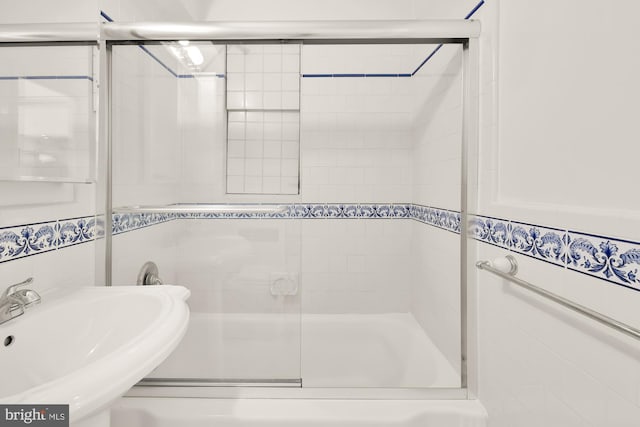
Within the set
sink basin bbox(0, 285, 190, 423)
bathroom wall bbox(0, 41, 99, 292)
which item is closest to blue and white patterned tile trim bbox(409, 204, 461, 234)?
sink basin bbox(0, 285, 190, 423)

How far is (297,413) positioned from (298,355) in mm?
221

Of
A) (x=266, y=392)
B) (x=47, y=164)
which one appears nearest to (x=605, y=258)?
(x=266, y=392)

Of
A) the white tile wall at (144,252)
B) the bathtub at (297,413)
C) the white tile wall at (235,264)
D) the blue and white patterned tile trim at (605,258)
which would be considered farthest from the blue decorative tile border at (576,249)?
the white tile wall at (144,252)

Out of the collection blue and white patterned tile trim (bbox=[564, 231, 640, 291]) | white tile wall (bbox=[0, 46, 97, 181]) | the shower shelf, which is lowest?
blue and white patterned tile trim (bbox=[564, 231, 640, 291])

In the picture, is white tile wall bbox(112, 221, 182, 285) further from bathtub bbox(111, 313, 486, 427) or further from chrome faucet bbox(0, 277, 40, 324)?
chrome faucet bbox(0, 277, 40, 324)

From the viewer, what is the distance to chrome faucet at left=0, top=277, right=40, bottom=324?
A: 0.83 metres

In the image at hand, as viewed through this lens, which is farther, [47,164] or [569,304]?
[47,164]

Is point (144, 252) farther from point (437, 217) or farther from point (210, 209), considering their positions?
point (437, 217)

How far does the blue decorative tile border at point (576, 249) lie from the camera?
697mm

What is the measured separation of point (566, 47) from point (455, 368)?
122 cm

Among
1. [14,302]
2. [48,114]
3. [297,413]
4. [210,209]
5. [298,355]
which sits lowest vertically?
[297,413]

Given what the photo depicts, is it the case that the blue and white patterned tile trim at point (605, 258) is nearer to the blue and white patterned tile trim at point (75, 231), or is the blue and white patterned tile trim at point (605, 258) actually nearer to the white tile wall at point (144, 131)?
the white tile wall at point (144, 131)

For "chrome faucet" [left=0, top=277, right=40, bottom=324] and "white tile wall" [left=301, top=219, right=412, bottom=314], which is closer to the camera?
"chrome faucet" [left=0, top=277, right=40, bottom=324]

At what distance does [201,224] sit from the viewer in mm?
1426
